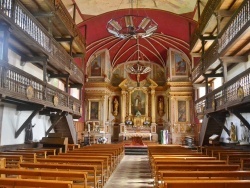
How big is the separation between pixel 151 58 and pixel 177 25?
7.03 meters

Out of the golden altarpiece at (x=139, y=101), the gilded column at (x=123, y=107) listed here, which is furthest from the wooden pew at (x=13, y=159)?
the gilded column at (x=123, y=107)

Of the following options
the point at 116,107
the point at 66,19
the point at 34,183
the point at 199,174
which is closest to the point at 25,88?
the point at 66,19

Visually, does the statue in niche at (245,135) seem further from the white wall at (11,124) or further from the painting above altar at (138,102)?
the painting above altar at (138,102)

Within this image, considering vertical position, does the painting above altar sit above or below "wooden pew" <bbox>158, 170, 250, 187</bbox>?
above

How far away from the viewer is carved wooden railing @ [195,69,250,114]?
989cm

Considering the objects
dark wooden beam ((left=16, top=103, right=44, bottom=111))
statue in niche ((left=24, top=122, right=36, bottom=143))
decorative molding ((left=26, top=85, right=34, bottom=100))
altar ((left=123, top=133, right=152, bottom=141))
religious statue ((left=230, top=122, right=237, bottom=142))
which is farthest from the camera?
altar ((left=123, top=133, right=152, bottom=141))

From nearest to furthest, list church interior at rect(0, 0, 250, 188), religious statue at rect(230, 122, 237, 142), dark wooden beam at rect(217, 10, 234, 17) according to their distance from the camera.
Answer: church interior at rect(0, 0, 250, 188), dark wooden beam at rect(217, 10, 234, 17), religious statue at rect(230, 122, 237, 142)

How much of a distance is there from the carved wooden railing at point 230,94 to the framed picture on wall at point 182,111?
32.5 feet

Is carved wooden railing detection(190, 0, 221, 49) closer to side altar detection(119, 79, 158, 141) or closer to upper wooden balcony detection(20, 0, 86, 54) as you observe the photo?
upper wooden balcony detection(20, 0, 86, 54)

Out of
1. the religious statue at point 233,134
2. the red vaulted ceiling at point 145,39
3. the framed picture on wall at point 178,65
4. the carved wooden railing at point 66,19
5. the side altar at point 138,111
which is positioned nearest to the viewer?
the carved wooden railing at point 66,19

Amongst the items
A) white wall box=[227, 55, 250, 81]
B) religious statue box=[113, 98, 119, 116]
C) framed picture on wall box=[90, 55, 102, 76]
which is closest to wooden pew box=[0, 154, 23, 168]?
white wall box=[227, 55, 250, 81]

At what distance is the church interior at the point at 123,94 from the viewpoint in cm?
673

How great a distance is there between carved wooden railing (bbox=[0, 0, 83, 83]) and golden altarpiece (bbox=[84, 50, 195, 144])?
8713 millimetres

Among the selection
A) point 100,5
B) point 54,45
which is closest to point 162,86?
point 100,5
